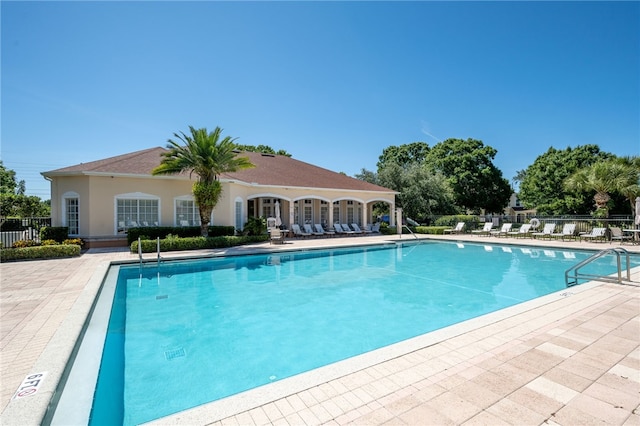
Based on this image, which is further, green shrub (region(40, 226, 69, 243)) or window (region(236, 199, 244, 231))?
window (region(236, 199, 244, 231))

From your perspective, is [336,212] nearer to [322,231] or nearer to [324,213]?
[324,213]

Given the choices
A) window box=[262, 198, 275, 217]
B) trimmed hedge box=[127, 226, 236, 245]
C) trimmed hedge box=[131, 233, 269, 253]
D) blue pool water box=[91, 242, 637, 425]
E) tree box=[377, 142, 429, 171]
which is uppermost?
tree box=[377, 142, 429, 171]

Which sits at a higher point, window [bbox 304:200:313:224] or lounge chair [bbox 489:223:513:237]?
window [bbox 304:200:313:224]

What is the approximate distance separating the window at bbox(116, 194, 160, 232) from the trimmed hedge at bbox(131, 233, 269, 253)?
2673 millimetres

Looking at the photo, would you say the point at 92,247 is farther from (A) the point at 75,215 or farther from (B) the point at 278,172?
(B) the point at 278,172

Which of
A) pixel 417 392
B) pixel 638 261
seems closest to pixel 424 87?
pixel 638 261

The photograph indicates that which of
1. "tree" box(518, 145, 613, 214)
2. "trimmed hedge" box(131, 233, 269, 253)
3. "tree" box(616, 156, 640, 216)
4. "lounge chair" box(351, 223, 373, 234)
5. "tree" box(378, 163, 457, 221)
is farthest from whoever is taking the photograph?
"tree" box(378, 163, 457, 221)

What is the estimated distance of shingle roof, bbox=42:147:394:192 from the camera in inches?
628

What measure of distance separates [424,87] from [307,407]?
73.7ft

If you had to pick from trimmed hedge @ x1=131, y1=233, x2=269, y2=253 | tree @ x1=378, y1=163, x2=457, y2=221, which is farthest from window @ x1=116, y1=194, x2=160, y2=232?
tree @ x1=378, y1=163, x2=457, y2=221

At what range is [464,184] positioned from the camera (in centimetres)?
3844

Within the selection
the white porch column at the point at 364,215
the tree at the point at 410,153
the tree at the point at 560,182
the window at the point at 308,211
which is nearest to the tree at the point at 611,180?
the tree at the point at 560,182

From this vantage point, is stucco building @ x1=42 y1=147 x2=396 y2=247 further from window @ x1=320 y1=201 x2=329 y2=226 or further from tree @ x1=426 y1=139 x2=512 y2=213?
tree @ x1=426 y1=139 x2=512 y2=213

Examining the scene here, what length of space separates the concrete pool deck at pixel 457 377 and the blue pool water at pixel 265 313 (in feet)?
2.99
